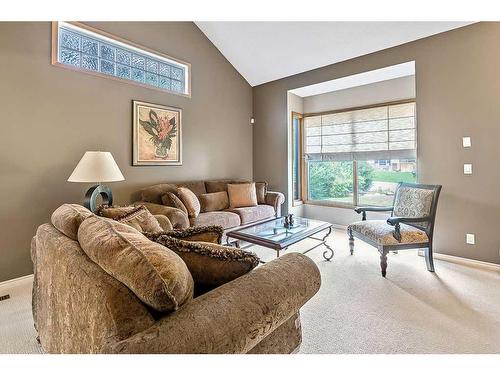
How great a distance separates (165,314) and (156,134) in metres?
3.41

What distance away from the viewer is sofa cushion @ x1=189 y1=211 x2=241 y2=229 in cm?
342

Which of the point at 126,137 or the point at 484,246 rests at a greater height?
Answer: the point at 126,137

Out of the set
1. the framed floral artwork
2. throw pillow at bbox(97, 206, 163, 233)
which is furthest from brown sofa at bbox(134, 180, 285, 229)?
throw pillow at bbox(97, 206, 163, 233)

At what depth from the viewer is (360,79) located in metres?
4.28

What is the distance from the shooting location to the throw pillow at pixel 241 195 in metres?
4.29

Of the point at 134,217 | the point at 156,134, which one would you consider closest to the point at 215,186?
the point at 156,134

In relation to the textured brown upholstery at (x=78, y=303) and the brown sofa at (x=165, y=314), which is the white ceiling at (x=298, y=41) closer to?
the brown sofa at (x=165, y=314)

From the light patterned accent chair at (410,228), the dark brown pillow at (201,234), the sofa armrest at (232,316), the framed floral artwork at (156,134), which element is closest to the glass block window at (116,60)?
→ the framed floral artwork at (156,134)

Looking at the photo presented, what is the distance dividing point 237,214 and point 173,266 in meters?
3.00

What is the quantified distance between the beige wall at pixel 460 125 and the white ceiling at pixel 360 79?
15 centimetres

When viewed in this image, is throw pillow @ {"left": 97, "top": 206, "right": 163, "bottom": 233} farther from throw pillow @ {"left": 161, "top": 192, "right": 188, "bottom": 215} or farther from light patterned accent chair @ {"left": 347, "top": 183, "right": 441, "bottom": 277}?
light patterned accent chair @ {"left": 347, "top": 183, "right": 441, "bottom": 277}
